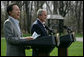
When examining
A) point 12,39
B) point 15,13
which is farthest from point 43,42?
point 15,13

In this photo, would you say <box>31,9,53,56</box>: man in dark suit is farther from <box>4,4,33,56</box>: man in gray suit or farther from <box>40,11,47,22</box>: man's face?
<box>4,4,33,56</box>: man in gray suit

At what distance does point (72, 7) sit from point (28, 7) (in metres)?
7.51

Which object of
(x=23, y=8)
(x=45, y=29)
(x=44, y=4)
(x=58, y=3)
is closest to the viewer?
(x=45, y=29)

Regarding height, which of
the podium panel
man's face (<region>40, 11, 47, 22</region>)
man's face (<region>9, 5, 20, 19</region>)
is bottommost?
the podium panel

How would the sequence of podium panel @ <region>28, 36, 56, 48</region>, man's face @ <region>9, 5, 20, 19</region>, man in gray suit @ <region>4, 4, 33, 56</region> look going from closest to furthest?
podium panel @ <region>28, 36, 56, 48</region> < man in gray suit @ <region>4, 4, 33, 56</region> < man's face @ <region>9, 5, 20, 19</region>

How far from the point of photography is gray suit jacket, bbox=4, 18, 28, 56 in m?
2.82

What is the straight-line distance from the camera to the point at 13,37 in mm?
2830

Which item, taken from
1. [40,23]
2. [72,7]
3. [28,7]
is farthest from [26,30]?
[40,23]

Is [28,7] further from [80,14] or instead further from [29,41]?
[29,41]

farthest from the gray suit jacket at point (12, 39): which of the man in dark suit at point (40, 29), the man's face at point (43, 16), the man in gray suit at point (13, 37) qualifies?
the man's face at point (43, 16)

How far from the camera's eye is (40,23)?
3.37 meters

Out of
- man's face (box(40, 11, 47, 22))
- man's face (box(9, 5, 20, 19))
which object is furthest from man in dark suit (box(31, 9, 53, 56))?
man's face (box(9, 5, 20, 19))

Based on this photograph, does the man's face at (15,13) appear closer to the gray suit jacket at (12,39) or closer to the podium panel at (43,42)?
the gray suit jacket at (12,39)

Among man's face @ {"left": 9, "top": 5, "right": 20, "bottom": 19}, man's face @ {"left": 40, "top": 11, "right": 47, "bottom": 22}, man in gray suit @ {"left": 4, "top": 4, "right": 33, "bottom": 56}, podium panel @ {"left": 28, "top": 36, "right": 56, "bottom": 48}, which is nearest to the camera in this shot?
podium panel @ {"left": 28, "top": 36, "right": 56, "bottom": 48}
